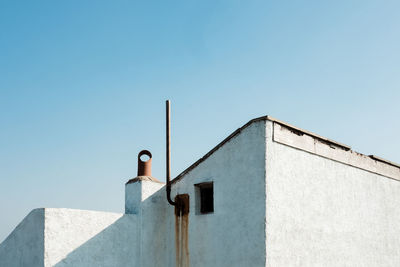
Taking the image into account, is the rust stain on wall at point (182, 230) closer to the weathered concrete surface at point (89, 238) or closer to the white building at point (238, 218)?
the white building at point (238, 218)

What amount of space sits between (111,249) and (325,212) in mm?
5095

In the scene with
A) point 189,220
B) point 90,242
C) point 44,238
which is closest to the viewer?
point 44,238

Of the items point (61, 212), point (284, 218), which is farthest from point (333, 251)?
point (61, 212)

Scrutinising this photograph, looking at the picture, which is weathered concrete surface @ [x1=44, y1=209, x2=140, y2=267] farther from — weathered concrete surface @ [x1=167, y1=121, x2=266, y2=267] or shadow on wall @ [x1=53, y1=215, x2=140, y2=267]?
weathered concrete surface @ [x1=167, y1=121, x2=266, y2=267]

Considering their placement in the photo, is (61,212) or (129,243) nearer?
(61,212)

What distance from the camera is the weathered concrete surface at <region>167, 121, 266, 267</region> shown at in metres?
Answer: 9.35

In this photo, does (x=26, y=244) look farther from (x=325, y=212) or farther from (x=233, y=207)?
(x=325, y=212)

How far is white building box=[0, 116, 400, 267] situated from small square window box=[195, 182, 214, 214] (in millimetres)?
24

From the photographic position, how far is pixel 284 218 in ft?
31.5

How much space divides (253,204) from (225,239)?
1.08m

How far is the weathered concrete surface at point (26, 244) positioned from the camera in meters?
9.42

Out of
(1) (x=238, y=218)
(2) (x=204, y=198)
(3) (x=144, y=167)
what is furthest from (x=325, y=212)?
(3) (x=144, y=167)

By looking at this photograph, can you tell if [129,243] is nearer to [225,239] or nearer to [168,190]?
[168,190]

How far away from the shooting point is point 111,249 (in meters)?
10.4
